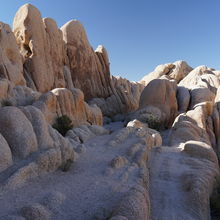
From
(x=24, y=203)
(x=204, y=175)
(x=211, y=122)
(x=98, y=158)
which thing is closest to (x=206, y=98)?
(x=211, y=122)

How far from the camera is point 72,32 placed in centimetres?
3988

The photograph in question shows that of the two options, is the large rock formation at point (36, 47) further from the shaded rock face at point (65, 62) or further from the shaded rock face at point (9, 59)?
the shaded rock face at point (9, 59)

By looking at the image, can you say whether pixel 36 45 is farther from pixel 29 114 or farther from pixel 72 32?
pixel 29 114

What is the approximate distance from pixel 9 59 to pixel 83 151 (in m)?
18.0

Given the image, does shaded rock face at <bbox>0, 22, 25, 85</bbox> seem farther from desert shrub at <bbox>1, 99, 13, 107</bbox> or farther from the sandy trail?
the sandy trail

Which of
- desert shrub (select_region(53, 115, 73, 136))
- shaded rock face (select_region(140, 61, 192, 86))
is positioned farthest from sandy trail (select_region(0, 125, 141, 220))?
shaded rock face (select_region(140, 61, 192, 86))

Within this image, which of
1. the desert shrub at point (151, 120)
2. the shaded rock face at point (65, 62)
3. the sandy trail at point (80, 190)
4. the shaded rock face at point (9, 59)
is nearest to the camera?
the sandy trail at point (80, 190)

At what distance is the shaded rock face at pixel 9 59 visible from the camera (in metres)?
21.9

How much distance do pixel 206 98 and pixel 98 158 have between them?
88.7ft

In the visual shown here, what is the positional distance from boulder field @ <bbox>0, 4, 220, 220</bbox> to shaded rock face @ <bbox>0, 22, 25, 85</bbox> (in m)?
0.11

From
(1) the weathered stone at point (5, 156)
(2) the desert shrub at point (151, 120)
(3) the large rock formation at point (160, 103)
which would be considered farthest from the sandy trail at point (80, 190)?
(3) the large rock formation at point (160, 103)

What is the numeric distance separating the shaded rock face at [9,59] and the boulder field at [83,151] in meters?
0.11

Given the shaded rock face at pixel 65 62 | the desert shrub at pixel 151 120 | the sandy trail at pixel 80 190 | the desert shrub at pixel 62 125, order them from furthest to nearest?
the shaded rock face at pixel 65 62, the desert shrub at pixel 151 120, the desert shrub at pixel 62 125, the sandy trail at pixel 80 190

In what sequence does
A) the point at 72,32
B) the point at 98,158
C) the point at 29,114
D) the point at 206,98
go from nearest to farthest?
the point at 29,114
the point at 98,158
the point at 206,98
the point at 72,32
